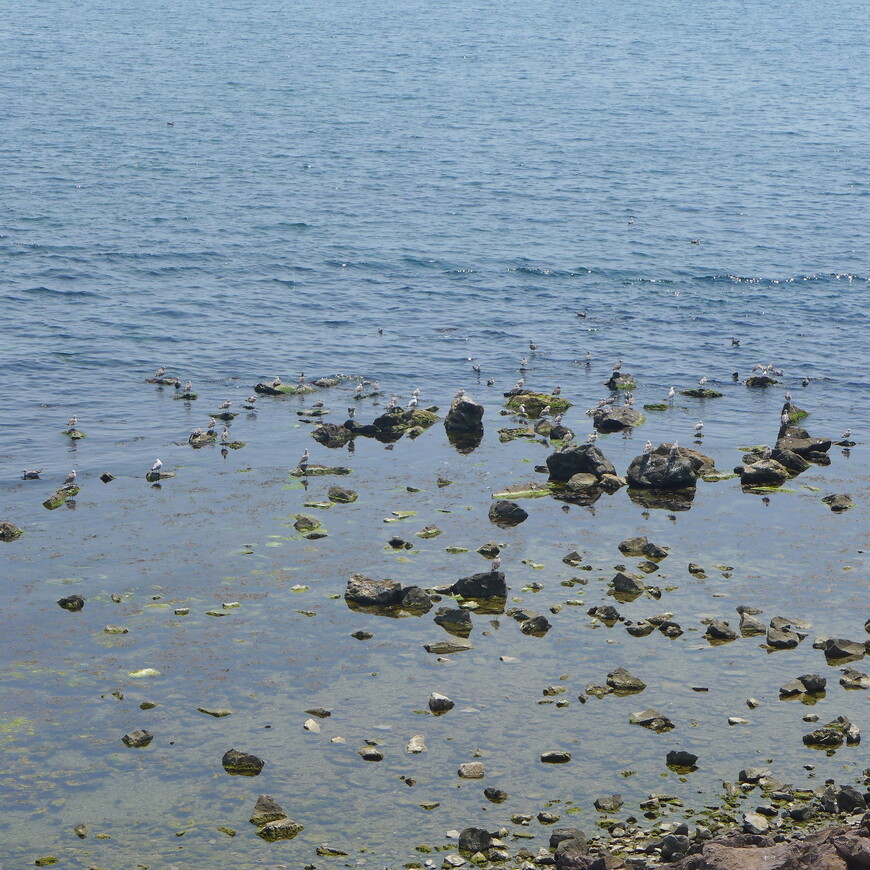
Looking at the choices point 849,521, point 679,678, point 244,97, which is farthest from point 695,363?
point 244,97

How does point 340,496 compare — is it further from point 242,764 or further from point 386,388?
point 242,764

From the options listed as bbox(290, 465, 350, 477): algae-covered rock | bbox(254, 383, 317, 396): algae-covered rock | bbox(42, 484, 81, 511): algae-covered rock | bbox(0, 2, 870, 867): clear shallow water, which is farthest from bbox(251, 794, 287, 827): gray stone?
bbox(254, 383, 317, 396): algae-covered rock

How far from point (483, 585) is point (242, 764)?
335 inches

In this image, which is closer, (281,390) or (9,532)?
(9,532)

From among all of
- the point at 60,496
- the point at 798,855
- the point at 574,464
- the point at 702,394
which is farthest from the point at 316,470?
the point at 798,855

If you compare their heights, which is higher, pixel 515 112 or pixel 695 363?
pixel 515 112

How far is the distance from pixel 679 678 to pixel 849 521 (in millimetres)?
11296

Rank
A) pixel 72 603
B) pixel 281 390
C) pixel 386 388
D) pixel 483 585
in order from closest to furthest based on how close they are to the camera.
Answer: pixel 72 603 < pixel 483 585 < pixel 281 390 < pixel 386 388

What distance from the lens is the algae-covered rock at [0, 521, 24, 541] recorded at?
31766 mm

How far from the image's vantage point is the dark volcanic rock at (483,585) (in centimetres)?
2845

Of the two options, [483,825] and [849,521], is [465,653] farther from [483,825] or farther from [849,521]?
[849,521]

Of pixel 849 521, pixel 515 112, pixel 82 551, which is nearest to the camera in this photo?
pixel 82 551

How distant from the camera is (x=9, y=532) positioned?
31.9 meters

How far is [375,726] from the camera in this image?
76.4 feet
